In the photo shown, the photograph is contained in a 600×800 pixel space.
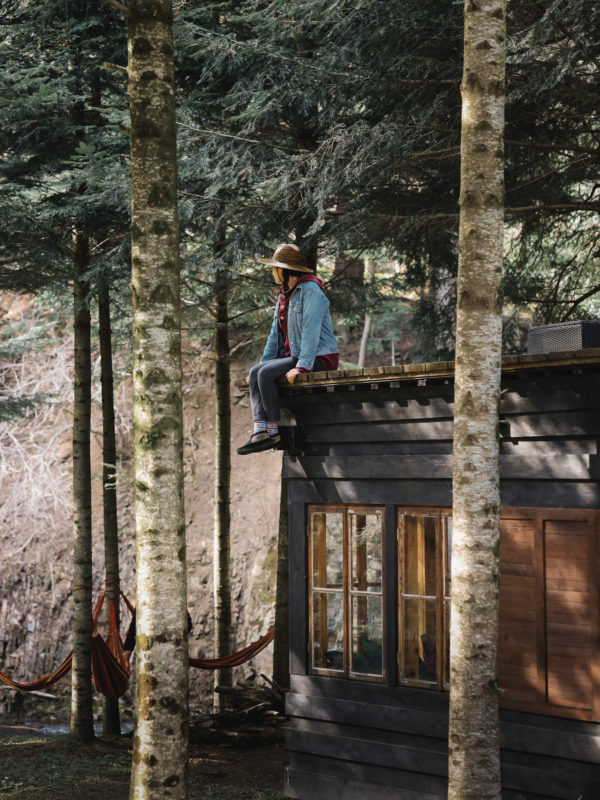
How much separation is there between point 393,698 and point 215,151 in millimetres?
5958

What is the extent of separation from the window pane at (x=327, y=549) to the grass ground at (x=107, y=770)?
7.32 feet

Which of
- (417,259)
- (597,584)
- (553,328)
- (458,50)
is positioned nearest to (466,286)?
(553,328)

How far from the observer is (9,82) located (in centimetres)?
899

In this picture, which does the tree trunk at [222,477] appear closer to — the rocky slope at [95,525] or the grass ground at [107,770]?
the grass ground at [107,770]

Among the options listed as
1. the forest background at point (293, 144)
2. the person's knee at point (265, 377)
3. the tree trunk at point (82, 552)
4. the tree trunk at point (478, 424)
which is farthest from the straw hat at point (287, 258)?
the tree trunk at point (82, 552)

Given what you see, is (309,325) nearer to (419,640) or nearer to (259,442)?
(259,442)

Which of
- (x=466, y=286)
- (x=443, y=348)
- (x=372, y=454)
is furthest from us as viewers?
(x=443, y=348)

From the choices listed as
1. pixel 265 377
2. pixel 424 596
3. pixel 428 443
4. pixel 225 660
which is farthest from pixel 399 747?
pixel 225 660

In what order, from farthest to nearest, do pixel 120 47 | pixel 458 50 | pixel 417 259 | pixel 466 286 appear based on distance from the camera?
1. pixel 417 259
2. pixel 120 47
3. pixel 458 50
4. pixel 466 286

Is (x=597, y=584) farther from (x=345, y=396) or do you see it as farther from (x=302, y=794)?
(x=302, y=794)

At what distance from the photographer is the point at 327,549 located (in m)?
7.01

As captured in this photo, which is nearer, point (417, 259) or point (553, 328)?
point (553, 328)

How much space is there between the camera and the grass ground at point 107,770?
770 cm

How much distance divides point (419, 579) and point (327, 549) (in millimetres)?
801
